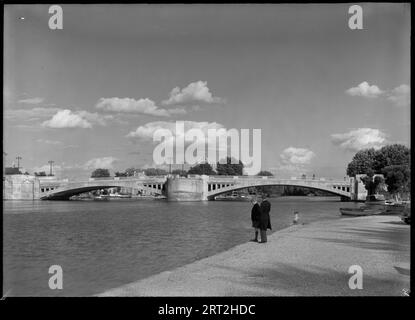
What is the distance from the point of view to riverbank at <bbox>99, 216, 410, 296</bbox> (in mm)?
5223

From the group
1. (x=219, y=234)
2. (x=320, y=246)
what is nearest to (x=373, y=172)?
(x=219, y=234)

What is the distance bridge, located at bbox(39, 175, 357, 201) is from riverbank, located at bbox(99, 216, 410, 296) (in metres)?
32.8

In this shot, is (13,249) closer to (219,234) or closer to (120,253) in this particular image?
(120,253)

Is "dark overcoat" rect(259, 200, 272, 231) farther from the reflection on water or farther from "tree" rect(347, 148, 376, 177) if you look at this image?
"tree" rect(347, 148, 376, 177)

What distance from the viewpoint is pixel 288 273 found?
6344 mm

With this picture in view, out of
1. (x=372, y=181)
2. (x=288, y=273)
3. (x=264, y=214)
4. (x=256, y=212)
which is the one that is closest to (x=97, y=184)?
(x=372, y=181)

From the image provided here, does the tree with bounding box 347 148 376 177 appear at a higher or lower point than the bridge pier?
higher

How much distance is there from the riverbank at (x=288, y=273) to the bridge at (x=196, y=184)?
Answer: 32.8 metres

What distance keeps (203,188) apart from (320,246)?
3669cm

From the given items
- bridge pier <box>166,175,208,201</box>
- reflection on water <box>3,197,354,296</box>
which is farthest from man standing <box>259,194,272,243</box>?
bridge pier <box>166,175,208,201</box>

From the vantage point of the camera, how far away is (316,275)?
6.07 metres

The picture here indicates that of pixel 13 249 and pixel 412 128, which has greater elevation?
pixel 412 128

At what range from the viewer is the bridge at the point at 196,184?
43.7 meters

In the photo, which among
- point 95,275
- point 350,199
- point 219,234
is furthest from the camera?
point 350,199
